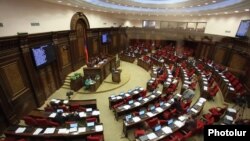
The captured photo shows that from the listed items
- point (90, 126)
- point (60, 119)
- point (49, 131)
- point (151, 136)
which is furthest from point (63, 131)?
point (151, 136)

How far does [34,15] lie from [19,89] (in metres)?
4.69

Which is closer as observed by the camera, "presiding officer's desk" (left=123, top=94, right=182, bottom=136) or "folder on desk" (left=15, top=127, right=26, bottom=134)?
"folder on desk" (left=15, top=127, right=26, bottom=134)

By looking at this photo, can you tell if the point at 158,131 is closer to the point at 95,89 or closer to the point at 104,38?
the point at 95,89

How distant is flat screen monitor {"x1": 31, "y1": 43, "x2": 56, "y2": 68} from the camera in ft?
27.4

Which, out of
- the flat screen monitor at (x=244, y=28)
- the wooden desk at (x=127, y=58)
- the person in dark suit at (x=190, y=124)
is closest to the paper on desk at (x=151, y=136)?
the person in dark suit at (x=190, y=124)

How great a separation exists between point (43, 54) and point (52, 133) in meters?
5.32

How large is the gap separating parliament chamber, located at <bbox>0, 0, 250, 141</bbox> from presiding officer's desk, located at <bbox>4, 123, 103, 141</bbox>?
Result: 0.12 feet

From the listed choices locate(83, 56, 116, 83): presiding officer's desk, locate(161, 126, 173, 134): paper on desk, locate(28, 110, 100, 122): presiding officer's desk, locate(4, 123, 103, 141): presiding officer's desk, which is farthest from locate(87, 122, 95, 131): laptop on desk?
locate(83, 56, 116, 83): presiding officer's desk

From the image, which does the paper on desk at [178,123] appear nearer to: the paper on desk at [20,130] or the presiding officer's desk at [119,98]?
the presiding officer's desk at [119,98]

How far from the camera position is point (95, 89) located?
1073cm

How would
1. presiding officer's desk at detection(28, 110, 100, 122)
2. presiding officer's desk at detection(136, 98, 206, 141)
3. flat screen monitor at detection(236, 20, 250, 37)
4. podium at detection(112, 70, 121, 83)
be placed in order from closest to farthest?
presiding officer's desk at detection(136, 98, 206, 141)
presiding officer's desk at detection(28, 110, 100, 122)
flat screen monitor at detection(236, 20, 250, 37)
podium at detection(112, 70, 121, 83)

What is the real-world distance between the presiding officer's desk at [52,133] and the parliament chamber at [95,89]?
36 mm

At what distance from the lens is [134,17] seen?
2348 cm

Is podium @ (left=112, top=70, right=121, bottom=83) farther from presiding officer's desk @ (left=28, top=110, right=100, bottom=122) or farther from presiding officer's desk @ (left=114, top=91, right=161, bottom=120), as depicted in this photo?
presiding officer's desk @ (left=28, top=110, right=100, bottom=122)
